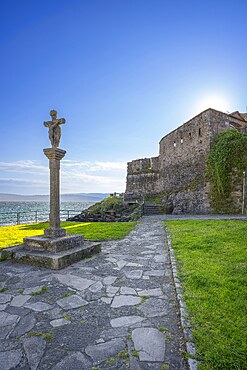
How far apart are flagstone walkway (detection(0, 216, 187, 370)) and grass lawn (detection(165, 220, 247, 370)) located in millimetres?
256

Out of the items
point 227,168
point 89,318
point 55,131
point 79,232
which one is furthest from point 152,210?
point 89,318

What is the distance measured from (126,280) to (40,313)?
1620 millimetres

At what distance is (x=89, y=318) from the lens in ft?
9.05

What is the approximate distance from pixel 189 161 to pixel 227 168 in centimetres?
493

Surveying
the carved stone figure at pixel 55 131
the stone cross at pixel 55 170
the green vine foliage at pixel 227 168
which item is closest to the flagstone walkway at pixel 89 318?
the stone cross at pixel 55 170

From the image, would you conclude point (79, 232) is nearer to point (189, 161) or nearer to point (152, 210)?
point (152, 210)

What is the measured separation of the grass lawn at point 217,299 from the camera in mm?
1976

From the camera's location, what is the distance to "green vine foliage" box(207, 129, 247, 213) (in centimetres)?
1573

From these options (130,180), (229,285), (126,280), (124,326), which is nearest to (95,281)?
(126,280)

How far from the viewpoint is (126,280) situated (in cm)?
400

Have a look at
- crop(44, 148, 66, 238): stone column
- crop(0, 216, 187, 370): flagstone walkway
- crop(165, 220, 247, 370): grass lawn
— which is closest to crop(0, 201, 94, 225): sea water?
crop(44, 148, 66, 238): stone column

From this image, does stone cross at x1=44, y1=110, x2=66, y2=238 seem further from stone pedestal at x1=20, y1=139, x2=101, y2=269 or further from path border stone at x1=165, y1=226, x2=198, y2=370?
path border stone at x1=165, y1=226, x2=198, y2=370

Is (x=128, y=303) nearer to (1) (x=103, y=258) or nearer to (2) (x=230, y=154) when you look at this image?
(1) (x=103, y=258)

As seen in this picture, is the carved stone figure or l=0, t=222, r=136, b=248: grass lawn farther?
l=0, t=222, r=136, b=248: grass lawn
